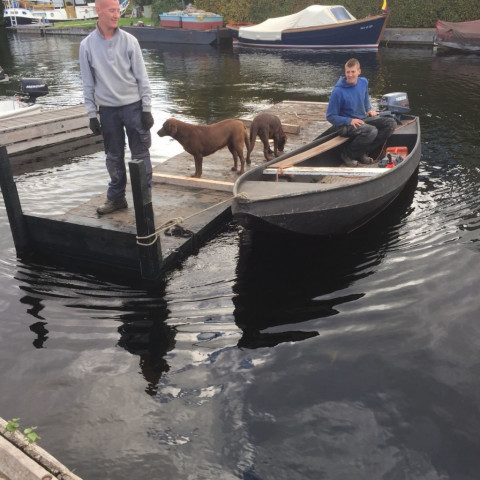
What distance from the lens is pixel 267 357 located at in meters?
5.42

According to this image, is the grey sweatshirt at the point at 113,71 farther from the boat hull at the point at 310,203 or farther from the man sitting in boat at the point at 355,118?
the man sitting in boat at the point at 355,118

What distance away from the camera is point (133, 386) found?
5.00 m

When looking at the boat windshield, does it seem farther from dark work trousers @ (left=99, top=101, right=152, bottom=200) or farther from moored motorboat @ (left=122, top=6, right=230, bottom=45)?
dark work trousers @ (left=99, top=101, right=152, bottom=200)

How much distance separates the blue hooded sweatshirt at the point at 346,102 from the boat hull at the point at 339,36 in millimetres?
27223

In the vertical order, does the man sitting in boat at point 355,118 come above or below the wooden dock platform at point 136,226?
above

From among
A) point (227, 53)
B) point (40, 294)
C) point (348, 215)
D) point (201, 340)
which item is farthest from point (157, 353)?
point (227, 53)

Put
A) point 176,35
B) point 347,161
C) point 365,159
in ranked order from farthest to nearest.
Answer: point 176,35
point 365,159
point 347,161

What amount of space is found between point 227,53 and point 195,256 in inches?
1259

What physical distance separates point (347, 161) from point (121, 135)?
479 centimetres

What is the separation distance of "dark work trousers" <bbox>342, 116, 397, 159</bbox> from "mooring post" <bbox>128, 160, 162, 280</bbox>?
482cm

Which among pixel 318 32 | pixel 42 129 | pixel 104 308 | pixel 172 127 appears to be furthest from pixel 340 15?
pixel 104 308

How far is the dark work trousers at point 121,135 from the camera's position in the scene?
6.56m

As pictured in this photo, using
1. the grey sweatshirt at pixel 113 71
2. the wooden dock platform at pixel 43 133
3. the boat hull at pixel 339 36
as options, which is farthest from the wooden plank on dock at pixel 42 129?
the boat hull at pixel 339 36

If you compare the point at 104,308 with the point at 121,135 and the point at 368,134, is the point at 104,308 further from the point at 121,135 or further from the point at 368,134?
the point at 368,134
